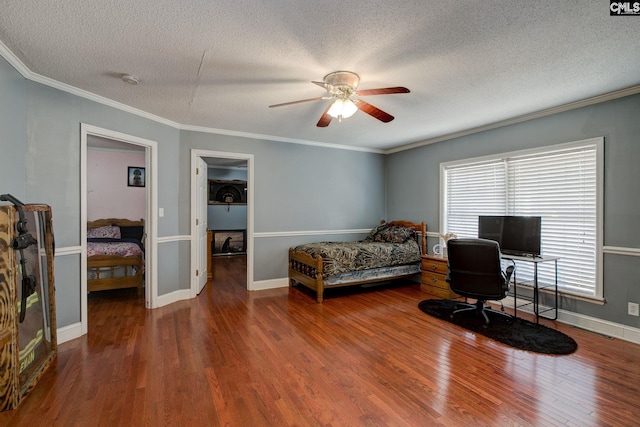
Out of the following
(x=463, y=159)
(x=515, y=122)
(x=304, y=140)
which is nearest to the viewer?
(x=515, y=122)

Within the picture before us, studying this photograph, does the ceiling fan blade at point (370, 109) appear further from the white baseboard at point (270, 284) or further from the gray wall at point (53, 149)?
the white baseboard at point (270, 284)

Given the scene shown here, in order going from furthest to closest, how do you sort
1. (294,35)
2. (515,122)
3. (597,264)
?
(515,122), (597,264), (294,35)

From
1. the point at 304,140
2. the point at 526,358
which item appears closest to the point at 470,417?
the point at 526,358

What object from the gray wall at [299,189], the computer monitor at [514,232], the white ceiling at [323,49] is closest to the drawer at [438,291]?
the computer monitor at [514,232]

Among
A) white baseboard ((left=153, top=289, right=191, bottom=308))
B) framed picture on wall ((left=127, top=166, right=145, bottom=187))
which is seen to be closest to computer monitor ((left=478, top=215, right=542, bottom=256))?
white baseboard ((left=153, top=289, right=191, bottom=308))

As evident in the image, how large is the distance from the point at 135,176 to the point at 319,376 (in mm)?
5452

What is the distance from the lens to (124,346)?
2.73 metres

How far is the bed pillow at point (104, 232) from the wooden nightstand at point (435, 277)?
17.4 feet

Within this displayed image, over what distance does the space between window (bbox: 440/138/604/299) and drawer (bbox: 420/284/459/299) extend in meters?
0.90

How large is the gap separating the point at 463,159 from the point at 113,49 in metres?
4.44

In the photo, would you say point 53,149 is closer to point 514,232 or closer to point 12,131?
point 12,131

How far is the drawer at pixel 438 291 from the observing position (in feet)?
13.8

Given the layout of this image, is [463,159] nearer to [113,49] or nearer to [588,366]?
[588,366]

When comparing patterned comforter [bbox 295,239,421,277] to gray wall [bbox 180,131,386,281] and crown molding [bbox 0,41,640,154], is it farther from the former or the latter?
crown molding [bbox 0,41,640,154]
